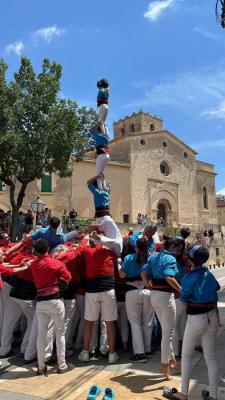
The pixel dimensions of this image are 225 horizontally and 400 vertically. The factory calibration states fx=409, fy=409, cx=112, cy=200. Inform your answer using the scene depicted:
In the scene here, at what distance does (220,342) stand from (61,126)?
14.9 meters

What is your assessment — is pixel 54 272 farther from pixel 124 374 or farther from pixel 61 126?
pixel 61 126

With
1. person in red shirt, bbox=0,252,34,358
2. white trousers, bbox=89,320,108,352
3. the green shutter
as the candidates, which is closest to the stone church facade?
the green shutter

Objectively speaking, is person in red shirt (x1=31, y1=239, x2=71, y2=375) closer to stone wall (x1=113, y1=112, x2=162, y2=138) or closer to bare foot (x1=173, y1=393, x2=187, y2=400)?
bare foot (x1=173, y1=393, x2=187, y2=400)

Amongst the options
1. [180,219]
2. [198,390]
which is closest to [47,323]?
[198,390]

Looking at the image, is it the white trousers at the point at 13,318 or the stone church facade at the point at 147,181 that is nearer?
the white trousers at the point at 13,318

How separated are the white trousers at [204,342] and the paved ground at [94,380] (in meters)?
0.31

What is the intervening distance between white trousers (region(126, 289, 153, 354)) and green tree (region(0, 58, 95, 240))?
1388 cm

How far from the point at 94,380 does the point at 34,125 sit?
52.8 ft

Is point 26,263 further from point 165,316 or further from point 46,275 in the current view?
point 165,316

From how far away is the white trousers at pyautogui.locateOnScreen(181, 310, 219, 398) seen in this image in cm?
445

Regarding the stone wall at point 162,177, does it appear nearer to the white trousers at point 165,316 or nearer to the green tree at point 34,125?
the green tree at point 34,125

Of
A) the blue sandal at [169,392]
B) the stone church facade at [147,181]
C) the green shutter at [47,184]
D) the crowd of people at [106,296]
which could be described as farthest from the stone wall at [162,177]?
the blue sandal at [169,392]

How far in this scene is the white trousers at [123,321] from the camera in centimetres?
674

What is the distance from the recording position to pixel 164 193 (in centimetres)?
4159
